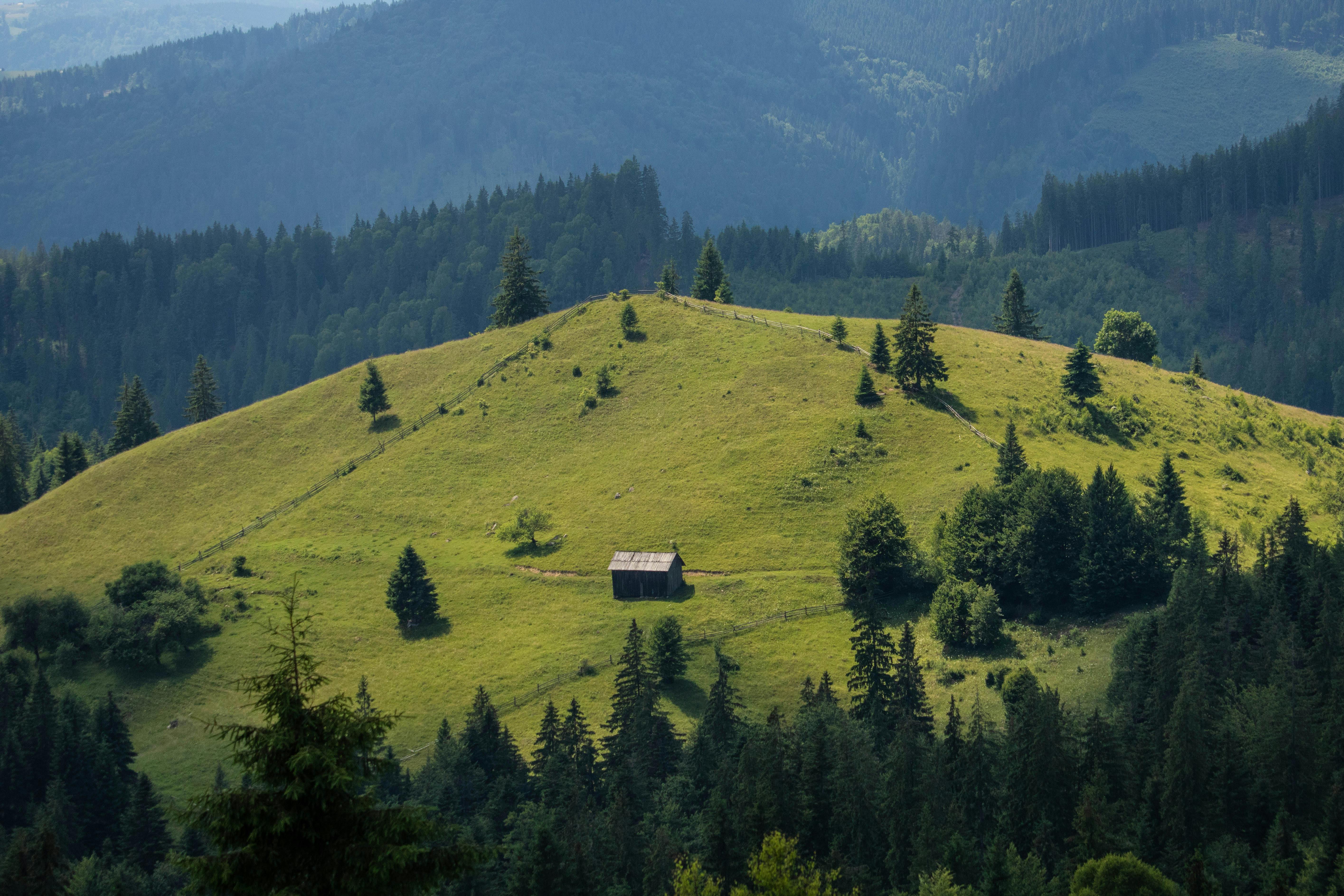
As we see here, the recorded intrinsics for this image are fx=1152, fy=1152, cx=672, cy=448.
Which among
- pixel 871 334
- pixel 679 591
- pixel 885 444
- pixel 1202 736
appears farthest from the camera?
pixel 871 334

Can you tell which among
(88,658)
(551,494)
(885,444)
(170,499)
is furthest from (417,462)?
(885,444)

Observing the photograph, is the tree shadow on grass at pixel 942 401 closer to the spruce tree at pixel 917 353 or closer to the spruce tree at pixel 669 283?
the spruce tree at pixel 917 353

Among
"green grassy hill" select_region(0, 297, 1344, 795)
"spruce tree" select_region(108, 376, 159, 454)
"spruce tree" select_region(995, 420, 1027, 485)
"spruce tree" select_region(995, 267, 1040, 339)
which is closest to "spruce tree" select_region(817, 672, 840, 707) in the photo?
"green grassy hill" select_region(0, 297, 1344, 795)

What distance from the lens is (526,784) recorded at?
243 feet

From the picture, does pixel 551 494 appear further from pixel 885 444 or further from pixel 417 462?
pixel 885 444

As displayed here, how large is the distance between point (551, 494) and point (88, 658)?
1701 inches

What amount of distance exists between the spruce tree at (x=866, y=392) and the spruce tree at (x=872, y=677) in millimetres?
A: 38802

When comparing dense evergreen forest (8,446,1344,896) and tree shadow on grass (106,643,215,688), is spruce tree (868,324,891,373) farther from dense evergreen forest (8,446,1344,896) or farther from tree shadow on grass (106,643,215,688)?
tree shadow on grass (106,643,215,688)

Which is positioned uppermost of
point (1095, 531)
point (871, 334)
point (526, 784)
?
point (871, 334)

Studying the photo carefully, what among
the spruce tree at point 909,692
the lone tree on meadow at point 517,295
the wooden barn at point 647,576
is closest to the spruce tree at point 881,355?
the wooden barn at point 647,576

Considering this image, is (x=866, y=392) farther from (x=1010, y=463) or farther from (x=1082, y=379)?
(x=1082, y=379)

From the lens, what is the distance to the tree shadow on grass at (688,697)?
82.6 meters

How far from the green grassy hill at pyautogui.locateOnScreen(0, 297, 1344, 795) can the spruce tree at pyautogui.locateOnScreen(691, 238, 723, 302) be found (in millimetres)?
15785

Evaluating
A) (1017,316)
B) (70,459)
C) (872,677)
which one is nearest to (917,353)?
(1017,316)
